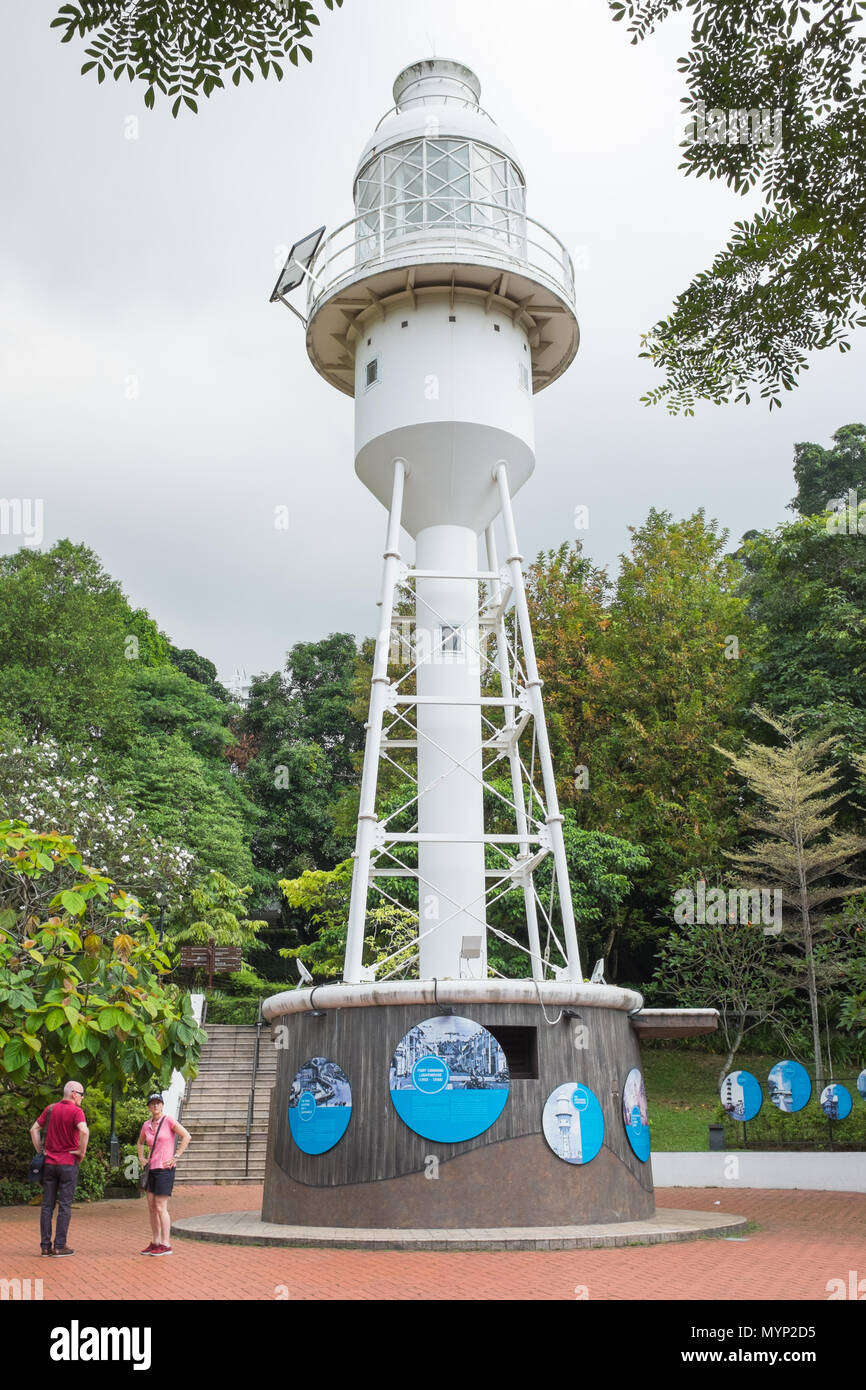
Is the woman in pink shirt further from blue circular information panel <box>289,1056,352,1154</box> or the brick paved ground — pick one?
blue circular information panel <box>289,1056,352,1154</box>

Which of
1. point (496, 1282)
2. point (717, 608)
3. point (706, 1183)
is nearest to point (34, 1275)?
point (496, 1282)

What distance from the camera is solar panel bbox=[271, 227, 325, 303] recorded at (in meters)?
18.9

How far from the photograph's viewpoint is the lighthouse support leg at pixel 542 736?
15688 millimetres

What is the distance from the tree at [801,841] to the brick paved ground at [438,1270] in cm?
1412

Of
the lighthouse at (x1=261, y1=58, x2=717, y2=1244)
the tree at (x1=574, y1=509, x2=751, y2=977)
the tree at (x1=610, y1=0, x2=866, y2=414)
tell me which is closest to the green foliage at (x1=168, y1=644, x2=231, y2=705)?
the tree at (x1=574, y1=509, x2=751, y2=977)

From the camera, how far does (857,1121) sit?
25172mm

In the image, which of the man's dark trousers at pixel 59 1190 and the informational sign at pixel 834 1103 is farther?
the informational sign at pixel 834 1103

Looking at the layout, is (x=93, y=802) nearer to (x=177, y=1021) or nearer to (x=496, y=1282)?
(x=177, y=1021)

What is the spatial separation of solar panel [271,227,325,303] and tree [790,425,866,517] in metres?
26.4

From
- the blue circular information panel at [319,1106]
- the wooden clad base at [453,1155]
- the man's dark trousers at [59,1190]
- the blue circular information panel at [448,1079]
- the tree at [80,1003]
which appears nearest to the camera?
the man's dark trousers at [59,1190]

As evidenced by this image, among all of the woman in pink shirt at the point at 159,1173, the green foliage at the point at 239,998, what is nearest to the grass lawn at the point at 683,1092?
the green foliage at the point at 239,998

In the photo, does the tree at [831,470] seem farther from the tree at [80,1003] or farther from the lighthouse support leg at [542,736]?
the tree at [80,1003]

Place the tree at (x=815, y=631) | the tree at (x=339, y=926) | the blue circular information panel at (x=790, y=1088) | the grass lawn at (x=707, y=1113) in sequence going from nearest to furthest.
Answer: the blue circular information panel at (x=790, y=1088), the grass lawn at (x=707, y=1113), the tree at (x=339, y=926), the tree at (x=815, y=631)

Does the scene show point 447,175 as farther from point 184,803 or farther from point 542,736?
point 184,803
